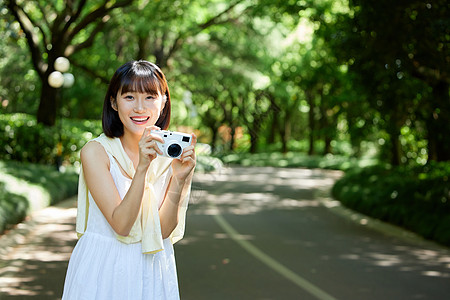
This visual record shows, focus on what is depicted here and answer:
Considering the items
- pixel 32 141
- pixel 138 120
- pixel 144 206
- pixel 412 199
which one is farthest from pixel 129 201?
pixel 32 141

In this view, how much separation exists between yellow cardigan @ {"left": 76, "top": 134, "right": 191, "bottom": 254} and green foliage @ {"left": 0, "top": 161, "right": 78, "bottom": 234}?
27.7 ft

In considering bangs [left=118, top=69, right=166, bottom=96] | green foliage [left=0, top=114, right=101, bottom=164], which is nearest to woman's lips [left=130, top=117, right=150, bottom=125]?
bangs [left=118, top=69, right=166, bottom=96]

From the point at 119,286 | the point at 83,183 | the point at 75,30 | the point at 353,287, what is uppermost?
the point at 75,30

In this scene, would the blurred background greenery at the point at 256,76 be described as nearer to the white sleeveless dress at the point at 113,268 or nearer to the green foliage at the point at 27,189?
the green foliage at the point at 27,189

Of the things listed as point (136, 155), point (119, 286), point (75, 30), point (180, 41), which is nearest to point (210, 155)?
point (136, 155)

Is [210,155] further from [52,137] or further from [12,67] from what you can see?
[12,67]

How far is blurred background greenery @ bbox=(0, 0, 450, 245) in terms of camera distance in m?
10.5

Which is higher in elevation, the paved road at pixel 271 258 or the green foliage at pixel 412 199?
the green foliage at pixel 412 199

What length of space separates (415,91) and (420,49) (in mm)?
3809

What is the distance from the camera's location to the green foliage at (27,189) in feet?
39.0

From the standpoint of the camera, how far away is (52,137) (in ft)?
74.1

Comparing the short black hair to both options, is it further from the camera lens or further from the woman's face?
the camera lens

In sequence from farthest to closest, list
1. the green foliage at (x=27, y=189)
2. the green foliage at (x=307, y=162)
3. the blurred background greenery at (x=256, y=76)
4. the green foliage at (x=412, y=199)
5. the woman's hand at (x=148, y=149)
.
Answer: the green foliage at (x=307, y=162)
the green foliage at (x=412, y=199)
the green foliage at (x=27, y=189)
the blurred background greenery at (x=256, y=76)
the woman's hand at (x=148, y=149)

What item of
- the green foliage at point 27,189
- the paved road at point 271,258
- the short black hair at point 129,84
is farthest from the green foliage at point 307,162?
the short black hair at point 129,84
